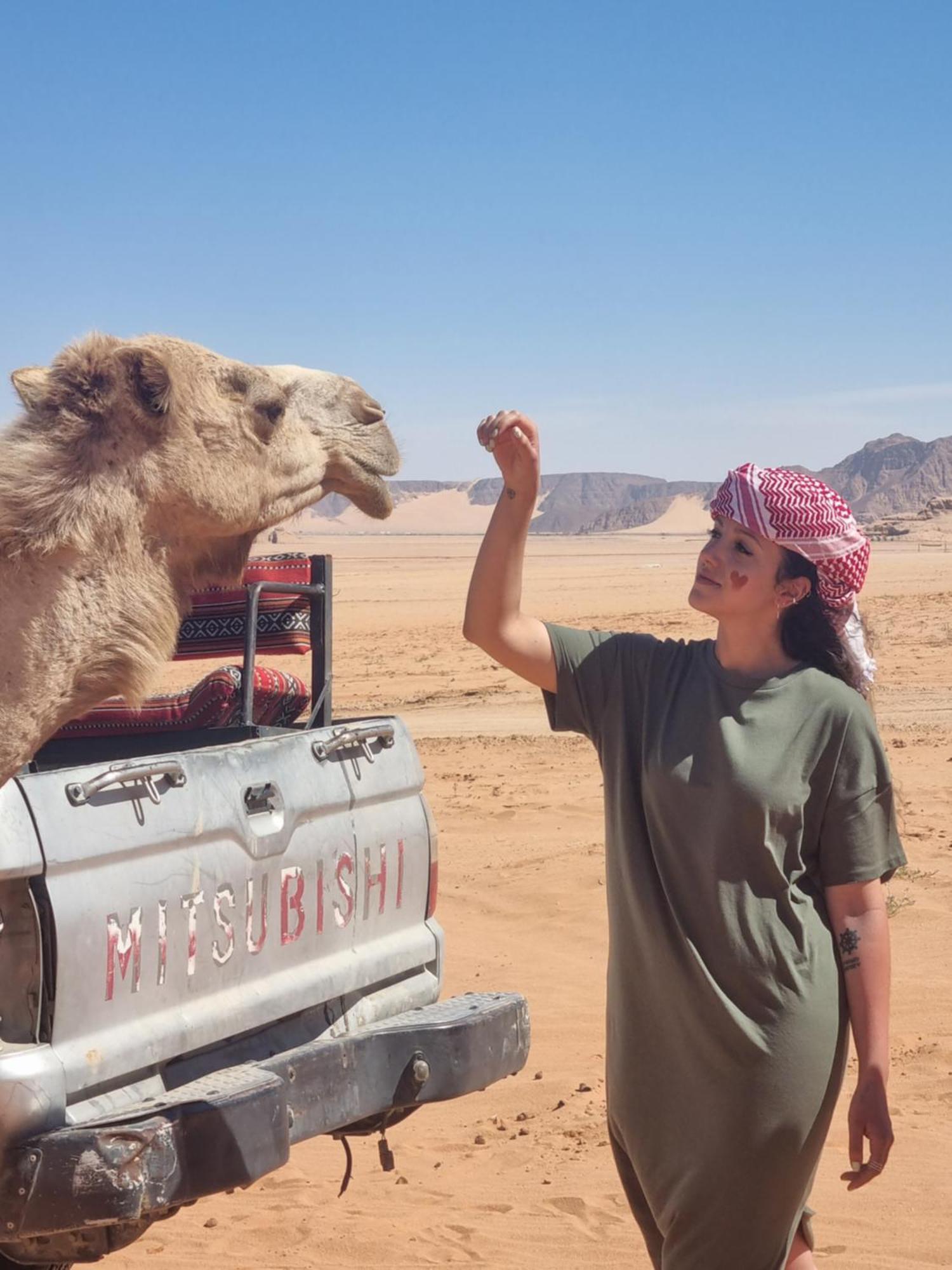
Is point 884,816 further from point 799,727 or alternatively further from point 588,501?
point 588,501

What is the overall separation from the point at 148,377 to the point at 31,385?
245mm

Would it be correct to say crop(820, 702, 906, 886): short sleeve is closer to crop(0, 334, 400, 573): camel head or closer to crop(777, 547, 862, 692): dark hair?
crop(777, 547, 862, 692): dark hair

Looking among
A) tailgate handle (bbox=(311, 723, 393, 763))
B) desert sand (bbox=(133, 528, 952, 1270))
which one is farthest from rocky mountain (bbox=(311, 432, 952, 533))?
tailgate handle (bbox=(311, 723, 393, 763))

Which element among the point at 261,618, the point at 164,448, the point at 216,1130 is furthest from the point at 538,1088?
the point at 164,448

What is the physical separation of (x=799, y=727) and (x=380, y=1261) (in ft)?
8.28

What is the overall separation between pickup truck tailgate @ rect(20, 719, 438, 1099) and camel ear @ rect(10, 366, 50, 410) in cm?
Answer: 83

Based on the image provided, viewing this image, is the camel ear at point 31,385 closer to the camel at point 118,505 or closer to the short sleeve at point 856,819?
the camel at point 118,505

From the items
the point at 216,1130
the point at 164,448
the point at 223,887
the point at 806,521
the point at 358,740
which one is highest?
the point at 164,448

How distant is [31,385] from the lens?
289 cm

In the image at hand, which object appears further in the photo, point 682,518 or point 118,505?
point 682,518

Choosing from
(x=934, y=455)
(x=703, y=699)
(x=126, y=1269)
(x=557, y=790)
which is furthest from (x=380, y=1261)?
(x=934, y=455)

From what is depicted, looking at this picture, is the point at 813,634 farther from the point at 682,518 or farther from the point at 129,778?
the point at 682,518

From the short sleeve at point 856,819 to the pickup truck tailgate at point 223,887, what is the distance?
4.83 ft

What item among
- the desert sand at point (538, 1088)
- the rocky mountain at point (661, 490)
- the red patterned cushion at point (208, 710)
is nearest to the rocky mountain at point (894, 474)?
the rocky mountain at point (661, 490)
